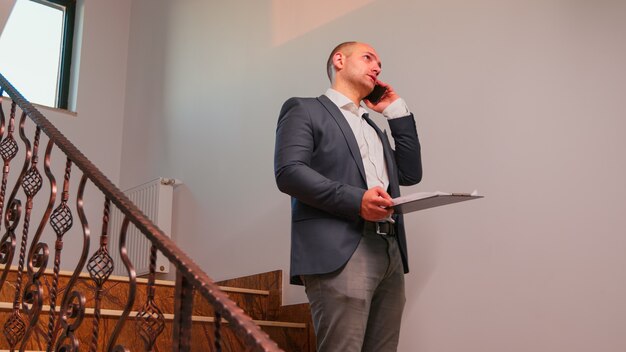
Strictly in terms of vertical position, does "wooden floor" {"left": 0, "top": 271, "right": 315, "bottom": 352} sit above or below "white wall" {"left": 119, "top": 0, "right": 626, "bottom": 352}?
below

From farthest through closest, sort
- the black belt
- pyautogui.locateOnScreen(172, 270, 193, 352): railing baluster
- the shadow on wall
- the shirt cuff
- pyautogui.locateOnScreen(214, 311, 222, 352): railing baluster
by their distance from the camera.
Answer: the shadow on wall → the shirt cuff → the black belt → pyautogui.locateOnScreen(172, 270, 193, 352): railing baluster → pyautogui.locateOnScreen(214, 311, 222, 352): railing baluster

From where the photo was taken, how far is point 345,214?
6.72 feet

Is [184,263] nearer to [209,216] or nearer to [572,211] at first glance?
[572,211]

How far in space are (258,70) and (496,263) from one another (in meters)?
2.03

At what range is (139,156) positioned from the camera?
205 inches

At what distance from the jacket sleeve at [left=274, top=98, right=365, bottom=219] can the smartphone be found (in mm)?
385

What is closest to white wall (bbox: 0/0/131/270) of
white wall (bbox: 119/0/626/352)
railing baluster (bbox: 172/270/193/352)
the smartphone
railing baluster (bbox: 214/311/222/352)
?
white wall (bbox: 119/0/626/352)

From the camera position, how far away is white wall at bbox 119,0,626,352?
8.27 ft

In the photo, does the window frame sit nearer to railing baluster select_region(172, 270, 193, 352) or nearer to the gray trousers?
the gray trousers

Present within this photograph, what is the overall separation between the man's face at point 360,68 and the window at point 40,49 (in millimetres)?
3450

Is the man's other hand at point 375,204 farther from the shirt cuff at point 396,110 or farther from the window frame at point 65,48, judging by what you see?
the window frame at point 65,48

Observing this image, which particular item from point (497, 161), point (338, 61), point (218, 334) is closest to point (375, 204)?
point (338, 61)

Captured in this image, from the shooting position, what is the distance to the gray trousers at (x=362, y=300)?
1985 millimetres

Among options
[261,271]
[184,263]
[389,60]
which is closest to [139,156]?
[261,271]
